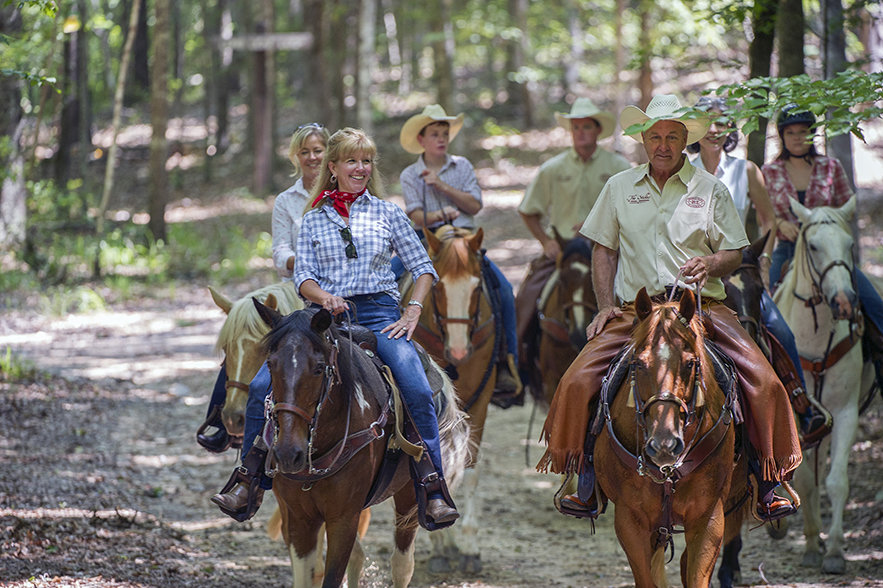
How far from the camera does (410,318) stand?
498 cm

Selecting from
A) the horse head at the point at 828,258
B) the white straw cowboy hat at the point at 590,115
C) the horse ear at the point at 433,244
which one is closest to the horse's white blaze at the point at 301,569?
the horse ear at the point at 433,244

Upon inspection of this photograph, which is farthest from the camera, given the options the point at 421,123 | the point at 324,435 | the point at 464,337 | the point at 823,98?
the point at 421,123

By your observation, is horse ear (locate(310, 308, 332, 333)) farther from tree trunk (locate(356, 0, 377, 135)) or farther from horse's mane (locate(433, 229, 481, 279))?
tree trunk (locate(356, 0, 377, 135))

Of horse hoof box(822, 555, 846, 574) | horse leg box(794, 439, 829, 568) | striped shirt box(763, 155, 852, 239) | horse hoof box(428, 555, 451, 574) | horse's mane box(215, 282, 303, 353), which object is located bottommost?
horse hoof box(428, 555, 451, 574)

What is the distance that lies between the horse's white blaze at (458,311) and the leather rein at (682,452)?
2.04 metres

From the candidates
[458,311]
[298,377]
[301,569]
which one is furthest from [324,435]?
[458,311]

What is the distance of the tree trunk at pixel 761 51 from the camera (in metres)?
9.03

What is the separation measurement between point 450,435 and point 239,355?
56.4 inches

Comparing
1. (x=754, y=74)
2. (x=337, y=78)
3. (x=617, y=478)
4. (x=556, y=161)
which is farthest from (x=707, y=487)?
(x=337, y=78)

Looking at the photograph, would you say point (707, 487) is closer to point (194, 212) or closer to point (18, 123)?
point (18, 123)

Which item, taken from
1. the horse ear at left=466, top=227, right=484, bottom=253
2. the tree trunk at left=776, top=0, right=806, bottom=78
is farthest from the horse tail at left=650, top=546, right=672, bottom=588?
the tree trunk at left=776, top=0, right=806, bottom=78

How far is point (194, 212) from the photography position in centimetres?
2609

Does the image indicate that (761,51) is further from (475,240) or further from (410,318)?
(410,318)

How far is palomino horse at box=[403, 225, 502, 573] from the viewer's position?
645 centimetres
